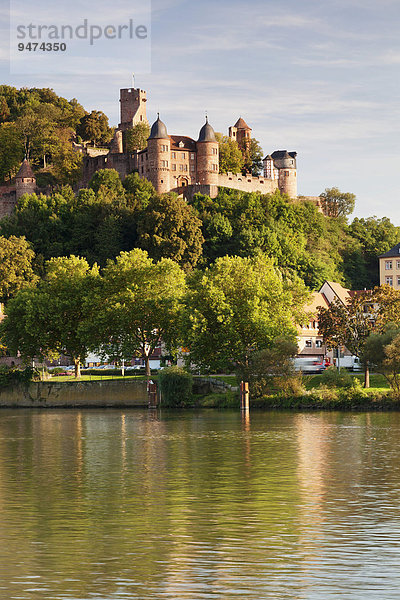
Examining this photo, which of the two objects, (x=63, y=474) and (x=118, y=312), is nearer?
(x=63, y=474)

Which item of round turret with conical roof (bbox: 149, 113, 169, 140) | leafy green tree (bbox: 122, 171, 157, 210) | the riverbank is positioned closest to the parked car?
the riverbank

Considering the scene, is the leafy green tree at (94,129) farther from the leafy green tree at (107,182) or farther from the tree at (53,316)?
the tree at (53,316)

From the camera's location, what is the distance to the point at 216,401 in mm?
71500

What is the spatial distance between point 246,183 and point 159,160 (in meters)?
13.2

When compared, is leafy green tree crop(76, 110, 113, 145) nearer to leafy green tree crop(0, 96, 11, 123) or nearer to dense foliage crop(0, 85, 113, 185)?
dense foliage crop(0, 85, 113, 185)

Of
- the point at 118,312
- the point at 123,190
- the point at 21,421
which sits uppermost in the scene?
the point at 123,190

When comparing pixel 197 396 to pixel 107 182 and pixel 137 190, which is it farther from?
pixel 107 182

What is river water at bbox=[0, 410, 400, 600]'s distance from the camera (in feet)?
54.2

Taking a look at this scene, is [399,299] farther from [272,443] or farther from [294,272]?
[294,272]

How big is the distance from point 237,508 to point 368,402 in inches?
1553

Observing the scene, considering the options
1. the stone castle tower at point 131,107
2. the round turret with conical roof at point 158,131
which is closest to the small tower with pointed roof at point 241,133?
the stone castle tower at point 131,107

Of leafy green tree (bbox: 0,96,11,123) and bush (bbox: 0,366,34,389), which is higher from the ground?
leafy green tree (bbox: 0,96,11,123)

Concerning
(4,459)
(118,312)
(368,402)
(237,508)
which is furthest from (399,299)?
(237,508)

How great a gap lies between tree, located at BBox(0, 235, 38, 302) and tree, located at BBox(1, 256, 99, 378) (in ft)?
70.9
